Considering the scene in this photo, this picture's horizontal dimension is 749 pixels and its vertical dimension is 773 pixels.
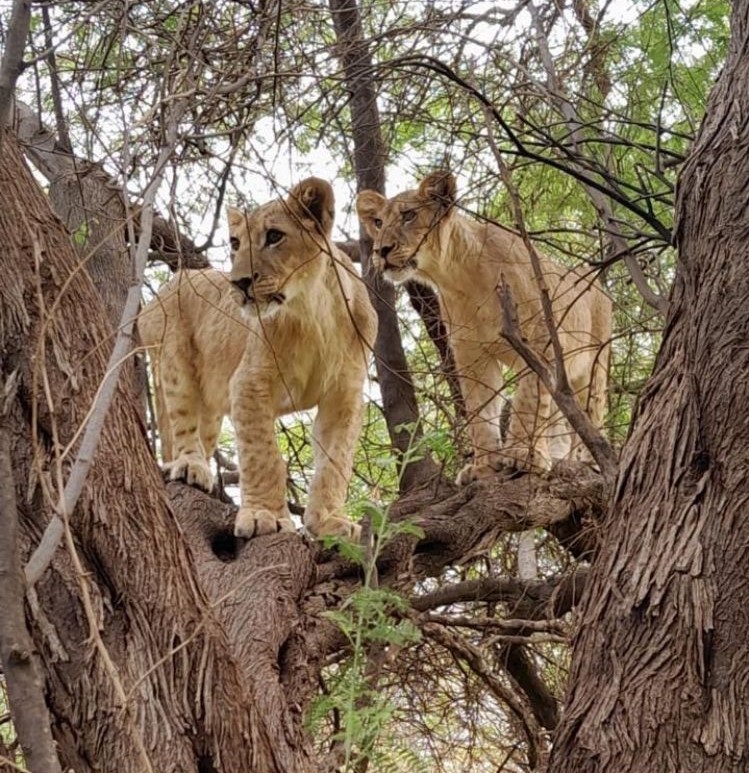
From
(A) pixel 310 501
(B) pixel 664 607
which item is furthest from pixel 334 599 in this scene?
(B) pixel 664 607

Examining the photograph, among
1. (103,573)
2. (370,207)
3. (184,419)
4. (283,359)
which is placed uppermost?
(370,207)

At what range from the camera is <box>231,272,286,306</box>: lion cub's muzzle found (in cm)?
507

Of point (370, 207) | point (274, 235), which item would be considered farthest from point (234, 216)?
point (370, 207)

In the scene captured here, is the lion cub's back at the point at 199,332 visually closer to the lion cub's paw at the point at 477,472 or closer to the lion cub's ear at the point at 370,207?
the lion cub's ear at the point at 370,207

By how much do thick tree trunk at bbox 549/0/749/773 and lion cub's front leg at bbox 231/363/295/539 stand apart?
227 centimetres

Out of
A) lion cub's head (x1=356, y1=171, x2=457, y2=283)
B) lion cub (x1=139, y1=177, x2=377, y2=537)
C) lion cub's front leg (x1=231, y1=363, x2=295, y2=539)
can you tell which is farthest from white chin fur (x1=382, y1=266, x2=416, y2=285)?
lion cub's front leg (x1=231, y1=363, x2=295, y2=539)

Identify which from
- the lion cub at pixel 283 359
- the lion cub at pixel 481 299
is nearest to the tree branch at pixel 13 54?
the lion cub at pixel 283 359

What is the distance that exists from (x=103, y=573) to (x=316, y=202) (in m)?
2.82

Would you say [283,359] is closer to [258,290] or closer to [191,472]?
[258,290]

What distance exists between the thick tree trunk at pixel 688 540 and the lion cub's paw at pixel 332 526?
224 centimetres

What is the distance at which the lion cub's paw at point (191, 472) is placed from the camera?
18.0ft

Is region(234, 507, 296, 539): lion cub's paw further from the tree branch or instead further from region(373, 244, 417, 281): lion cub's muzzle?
the tree branch

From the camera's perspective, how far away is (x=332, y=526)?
503 cm

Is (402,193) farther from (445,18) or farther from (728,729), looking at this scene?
(728,729)
